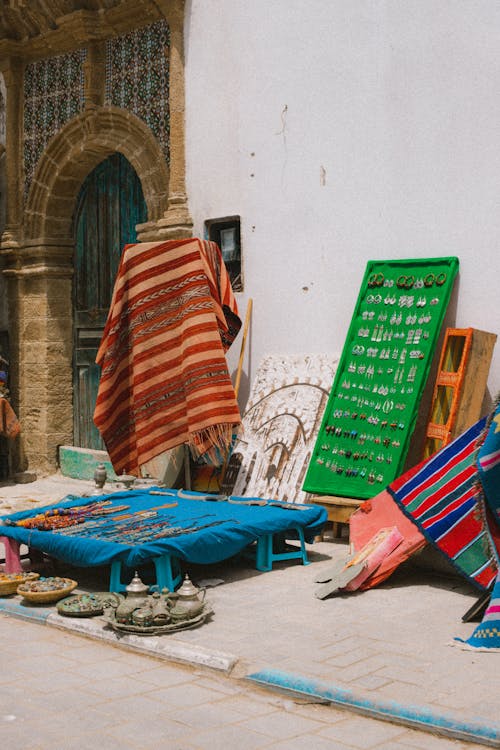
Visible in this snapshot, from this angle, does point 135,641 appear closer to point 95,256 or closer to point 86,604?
point 86,604

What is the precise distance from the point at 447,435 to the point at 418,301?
1030mm

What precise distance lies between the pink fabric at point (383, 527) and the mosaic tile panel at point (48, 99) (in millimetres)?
5126

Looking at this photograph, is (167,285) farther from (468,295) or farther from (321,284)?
(468,295)

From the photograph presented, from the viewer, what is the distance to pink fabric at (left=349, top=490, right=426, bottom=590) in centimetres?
520

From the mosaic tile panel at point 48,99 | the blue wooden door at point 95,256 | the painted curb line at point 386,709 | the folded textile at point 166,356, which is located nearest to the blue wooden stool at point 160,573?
the painted curb line at point 386,709

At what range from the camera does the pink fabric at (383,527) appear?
5.20 metres

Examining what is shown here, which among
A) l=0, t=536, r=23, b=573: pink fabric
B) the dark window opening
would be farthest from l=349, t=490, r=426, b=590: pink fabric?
the dark window opening

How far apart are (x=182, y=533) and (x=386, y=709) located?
1.96 metres

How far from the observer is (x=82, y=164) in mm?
9273

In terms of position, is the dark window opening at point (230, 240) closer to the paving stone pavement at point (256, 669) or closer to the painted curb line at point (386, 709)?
the paving stone pavement at point (256, 669)

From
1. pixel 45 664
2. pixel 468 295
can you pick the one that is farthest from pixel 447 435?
pixel 45 664

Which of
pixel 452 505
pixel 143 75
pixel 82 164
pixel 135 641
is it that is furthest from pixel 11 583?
pixel 82 164

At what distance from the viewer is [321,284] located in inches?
284

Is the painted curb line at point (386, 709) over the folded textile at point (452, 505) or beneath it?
beneath
